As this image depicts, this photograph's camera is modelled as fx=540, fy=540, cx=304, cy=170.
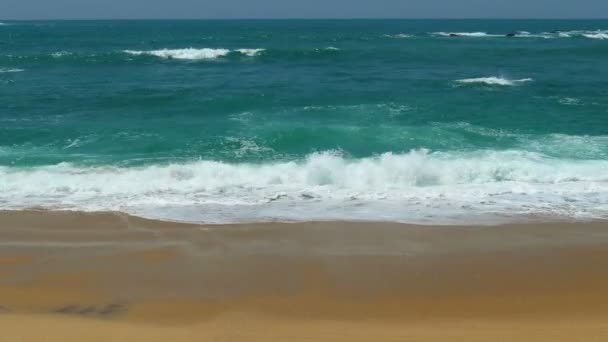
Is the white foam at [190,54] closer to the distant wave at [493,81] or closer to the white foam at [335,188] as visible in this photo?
the distant wave at [493,81]

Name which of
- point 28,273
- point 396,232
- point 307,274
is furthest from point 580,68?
point 28,273

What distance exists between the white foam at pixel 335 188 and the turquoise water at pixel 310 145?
0.15 ft

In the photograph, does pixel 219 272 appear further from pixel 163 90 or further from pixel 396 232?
pixel 163 90

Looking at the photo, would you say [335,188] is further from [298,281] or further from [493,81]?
[493,81]

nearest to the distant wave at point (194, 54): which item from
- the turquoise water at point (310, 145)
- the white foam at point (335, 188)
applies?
the turquoise water at point (310, 145)

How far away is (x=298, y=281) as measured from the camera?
7680 mm

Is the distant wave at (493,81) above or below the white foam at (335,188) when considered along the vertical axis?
above

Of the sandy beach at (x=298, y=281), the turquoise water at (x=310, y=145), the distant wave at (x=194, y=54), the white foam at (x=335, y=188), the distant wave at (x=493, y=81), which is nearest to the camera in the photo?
the sandy beach at (x=298, y=281)

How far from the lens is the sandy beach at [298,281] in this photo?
20.9 ft

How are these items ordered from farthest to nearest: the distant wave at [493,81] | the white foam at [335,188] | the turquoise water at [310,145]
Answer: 1. the distant wave at [493,81]
2. the turquoise water at [310,145]
3. the white foam at [335,188]

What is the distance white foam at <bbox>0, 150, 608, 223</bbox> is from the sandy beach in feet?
2.53

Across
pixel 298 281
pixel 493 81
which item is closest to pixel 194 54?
pixel 493 81

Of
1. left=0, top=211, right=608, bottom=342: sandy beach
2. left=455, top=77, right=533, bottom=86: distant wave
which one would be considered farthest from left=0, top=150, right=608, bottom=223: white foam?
left=455, top=77, right=533, bottom=86: distant wave

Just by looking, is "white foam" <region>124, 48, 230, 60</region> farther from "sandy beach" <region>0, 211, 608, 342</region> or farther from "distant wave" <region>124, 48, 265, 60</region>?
"sandy beach" <region>0, 211, 608, 342</region>
